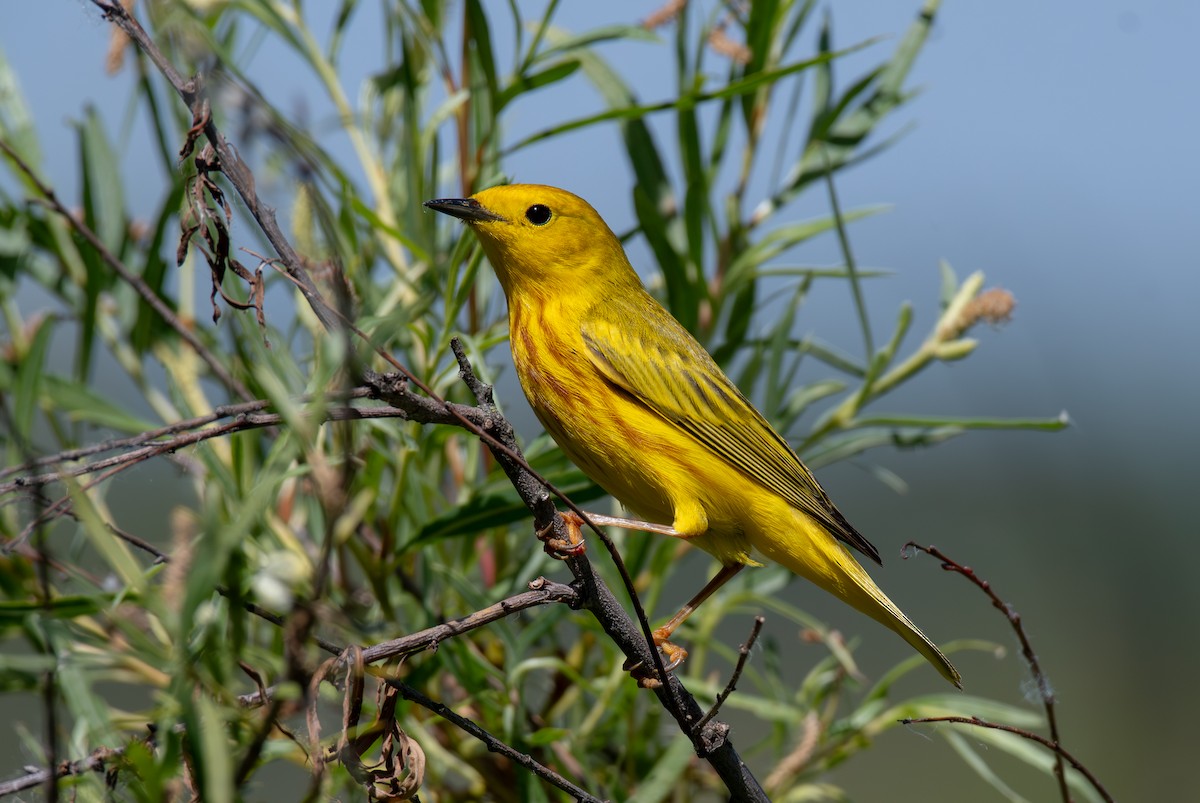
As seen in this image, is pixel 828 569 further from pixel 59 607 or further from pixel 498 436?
pixel 59 607

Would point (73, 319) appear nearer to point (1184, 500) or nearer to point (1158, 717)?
point (1158, 717)

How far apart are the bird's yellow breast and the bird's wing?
3 cm

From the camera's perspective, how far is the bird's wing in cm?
258

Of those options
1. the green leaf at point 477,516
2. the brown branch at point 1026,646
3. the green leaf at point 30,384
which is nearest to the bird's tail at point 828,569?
the green leaf at point 477,516

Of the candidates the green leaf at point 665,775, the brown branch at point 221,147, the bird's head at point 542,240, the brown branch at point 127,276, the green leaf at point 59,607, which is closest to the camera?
the brown branch at point 221,147

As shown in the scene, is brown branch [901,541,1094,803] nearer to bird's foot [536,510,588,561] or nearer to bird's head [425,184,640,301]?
bird's foot [536,510,588,561]

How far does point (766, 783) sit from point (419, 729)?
0.76 m

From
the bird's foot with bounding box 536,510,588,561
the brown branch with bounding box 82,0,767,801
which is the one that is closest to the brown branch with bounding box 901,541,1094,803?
the brown branch with bounding box 82,0,767,801

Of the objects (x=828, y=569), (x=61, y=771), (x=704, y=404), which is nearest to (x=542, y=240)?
(x=704, y=404)

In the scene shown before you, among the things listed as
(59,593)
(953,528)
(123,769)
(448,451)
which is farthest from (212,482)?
(953,528)

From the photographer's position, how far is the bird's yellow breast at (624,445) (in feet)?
7.73

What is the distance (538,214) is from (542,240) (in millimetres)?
68

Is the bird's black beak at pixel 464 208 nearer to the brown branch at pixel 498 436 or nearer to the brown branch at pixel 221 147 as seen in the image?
the brown branch at pixel 498 436

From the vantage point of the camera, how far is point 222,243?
4.61 feet
